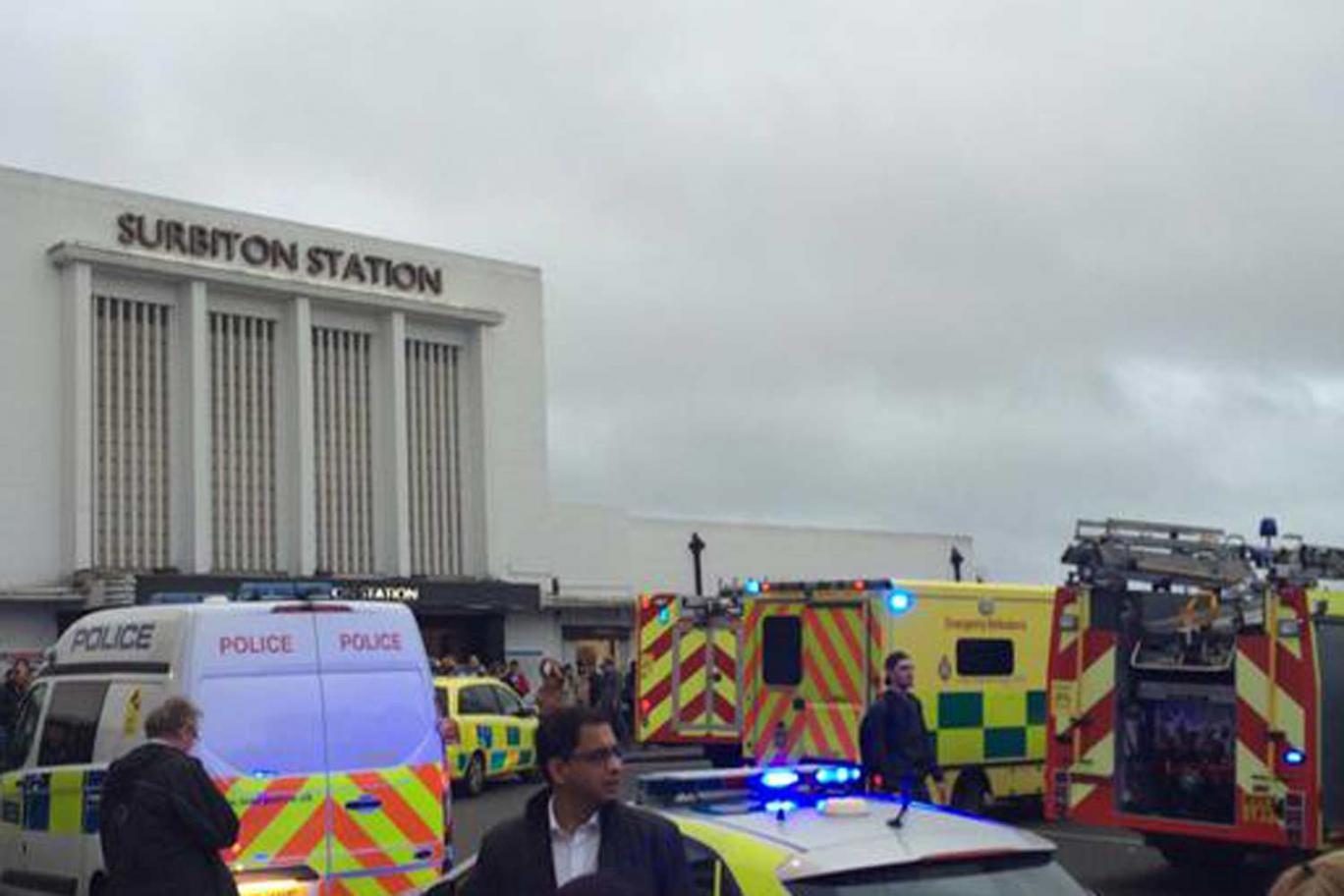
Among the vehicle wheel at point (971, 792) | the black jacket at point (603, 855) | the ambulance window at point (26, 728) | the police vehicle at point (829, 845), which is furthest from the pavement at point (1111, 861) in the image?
the black jacket at point (603, 855)

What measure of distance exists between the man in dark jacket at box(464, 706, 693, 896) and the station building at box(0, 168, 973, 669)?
96.4 feet

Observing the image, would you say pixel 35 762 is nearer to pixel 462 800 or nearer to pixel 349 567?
pixel 462 800

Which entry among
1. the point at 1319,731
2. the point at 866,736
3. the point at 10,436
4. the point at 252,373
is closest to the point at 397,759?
the point at 866,736

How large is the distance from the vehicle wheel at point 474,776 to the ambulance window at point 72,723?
10768 mm

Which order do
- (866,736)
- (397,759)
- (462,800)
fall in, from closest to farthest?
1. (397,759)
2. (866,736)
3. (462,800)

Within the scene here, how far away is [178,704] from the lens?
818 cm

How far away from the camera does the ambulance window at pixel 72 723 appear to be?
34.9ft

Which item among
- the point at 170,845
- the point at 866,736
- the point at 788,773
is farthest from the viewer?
the point at 866,736

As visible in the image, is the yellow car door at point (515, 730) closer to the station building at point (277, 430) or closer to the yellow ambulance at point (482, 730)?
the yellow ambulance at point (482, 730)

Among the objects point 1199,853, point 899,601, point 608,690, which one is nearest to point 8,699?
point 608,690

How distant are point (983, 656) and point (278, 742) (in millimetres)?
8829

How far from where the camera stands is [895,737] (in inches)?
504

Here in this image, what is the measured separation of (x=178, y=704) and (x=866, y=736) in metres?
6.02

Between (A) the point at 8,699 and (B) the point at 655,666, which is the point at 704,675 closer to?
(B) the point at 655,666
